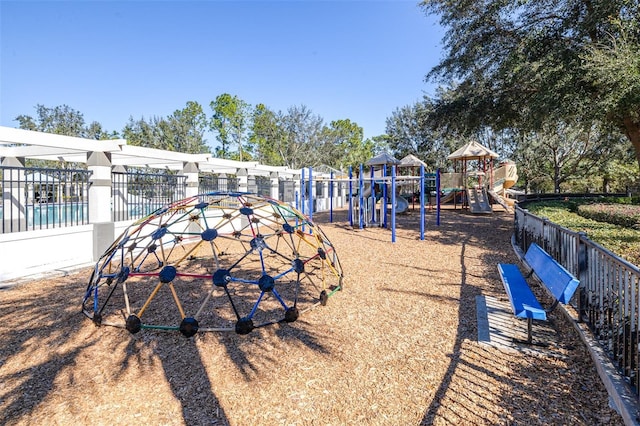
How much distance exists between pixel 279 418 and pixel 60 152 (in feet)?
37.2

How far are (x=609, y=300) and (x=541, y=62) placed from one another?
9618 millimetres

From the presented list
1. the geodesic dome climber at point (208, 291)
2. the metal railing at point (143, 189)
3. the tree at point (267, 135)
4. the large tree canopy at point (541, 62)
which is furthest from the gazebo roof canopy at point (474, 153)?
the tree at point (267, 135)

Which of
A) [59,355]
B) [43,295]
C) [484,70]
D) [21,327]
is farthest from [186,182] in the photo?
[484,70]

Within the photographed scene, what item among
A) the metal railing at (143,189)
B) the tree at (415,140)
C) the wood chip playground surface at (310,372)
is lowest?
the wood chip playground surface at (310,372)

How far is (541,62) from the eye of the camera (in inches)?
422

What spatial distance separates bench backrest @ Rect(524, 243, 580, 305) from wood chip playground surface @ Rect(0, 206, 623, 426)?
2.13 ft

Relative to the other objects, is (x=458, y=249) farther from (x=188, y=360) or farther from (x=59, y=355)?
(x=59, y=355)

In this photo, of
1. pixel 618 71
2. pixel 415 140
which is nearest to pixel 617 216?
pixel 618 71

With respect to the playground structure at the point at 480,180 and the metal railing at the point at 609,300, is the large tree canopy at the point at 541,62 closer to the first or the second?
the metal railing at the point at 609,300

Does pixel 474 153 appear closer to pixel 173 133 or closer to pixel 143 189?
pixel 143 189

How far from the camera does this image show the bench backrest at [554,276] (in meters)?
3.58

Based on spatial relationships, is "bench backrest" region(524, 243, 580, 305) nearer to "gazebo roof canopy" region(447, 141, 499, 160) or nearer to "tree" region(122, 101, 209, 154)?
"gazebo roof canopy" region(447, 141, 499, 160)

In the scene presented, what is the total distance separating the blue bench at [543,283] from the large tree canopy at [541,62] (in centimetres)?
630

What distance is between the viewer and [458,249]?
9.93 meters
